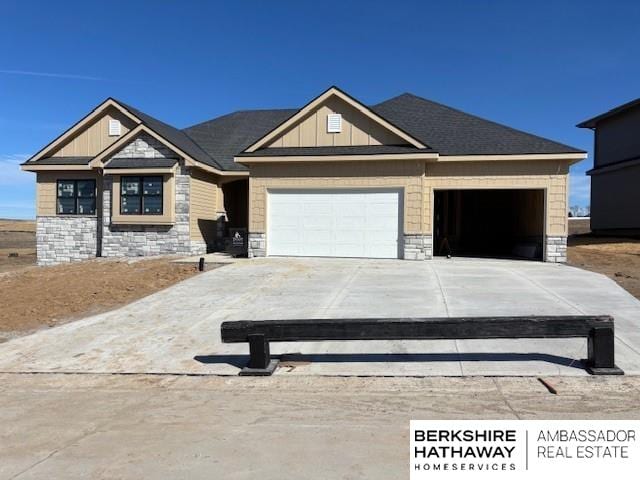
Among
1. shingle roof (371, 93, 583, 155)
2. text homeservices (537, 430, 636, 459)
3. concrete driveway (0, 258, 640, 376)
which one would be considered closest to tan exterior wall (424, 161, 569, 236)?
shingle roof (371, 93, 583, 155)

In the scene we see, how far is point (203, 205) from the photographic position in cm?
2184

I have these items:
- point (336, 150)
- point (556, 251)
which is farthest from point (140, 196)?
point (556, 251)

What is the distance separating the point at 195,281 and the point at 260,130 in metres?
13.4

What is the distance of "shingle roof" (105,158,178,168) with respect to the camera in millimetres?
20453

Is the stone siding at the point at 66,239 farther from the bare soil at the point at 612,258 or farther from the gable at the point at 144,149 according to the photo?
the bare soil at the point at 612,258

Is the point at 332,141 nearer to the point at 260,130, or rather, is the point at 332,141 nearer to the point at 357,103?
the point at 357,103

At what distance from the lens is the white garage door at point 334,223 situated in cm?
1867

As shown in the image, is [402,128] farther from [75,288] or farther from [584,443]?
[584,443]

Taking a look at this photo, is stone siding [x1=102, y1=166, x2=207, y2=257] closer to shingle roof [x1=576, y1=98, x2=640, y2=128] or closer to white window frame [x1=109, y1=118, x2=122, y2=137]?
white window frame [x1=109, y1=118, x2=122, y2=137]

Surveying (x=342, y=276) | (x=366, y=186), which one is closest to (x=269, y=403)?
(x=342, y=276)

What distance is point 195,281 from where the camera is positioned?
14148 millimetres

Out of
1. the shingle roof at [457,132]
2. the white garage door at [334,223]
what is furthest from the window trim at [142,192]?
the shingle roof at [457,132]

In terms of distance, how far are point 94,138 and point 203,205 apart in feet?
18.3

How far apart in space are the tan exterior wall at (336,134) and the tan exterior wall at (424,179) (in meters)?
0.84
